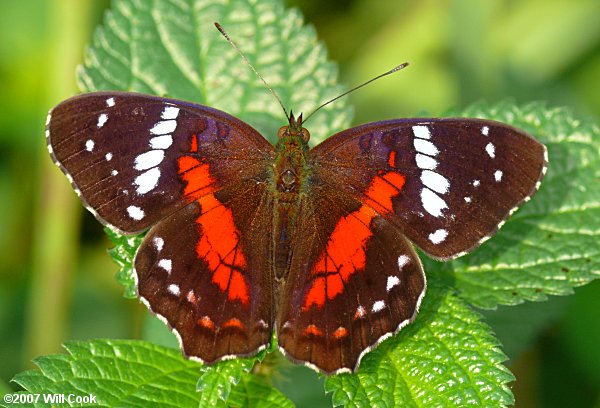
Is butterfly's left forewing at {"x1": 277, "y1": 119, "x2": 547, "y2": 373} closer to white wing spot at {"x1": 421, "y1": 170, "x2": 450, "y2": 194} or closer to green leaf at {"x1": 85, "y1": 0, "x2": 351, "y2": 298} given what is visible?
white wing spot at {"x1": 421, "y1": 170, "x2": 450, "y2": 194}

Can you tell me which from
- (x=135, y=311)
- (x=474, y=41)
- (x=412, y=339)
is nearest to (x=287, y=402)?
(x=412, y=339)

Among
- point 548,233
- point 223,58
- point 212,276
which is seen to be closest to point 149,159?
point 212,276

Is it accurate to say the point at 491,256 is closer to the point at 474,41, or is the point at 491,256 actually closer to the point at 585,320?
the point at 585,320

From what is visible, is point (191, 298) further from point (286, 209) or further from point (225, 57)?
point (225, 57)

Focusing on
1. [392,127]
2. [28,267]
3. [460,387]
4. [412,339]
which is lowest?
[460,387]

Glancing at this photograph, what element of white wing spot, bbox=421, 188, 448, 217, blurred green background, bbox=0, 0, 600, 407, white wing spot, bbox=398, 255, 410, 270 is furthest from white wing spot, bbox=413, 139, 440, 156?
blurred green background, bbox=0, 0, 600, 407
